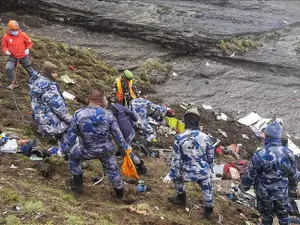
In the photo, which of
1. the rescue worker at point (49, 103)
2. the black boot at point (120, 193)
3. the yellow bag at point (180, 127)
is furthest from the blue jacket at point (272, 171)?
the yellow bag at point (180, 127)

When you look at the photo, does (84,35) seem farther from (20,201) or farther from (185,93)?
(20,201)

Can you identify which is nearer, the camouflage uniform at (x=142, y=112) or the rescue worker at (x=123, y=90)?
the camouflage uniform at (x=142, y=112)

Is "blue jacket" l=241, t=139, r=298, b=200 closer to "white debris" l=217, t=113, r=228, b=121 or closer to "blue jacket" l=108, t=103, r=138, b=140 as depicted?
"blue jacket" l=108, t=103, r=138, b=140

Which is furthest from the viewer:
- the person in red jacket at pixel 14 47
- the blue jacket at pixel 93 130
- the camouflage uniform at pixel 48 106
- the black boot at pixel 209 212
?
the person in red jacket at pixel 14 47

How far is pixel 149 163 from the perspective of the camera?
26.0 ft

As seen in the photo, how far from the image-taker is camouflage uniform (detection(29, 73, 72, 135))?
6270 mm

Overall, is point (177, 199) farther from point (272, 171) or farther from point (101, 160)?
point (272, 171)

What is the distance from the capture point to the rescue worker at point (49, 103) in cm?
627

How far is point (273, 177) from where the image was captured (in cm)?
527

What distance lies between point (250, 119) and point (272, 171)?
6634 millimetres

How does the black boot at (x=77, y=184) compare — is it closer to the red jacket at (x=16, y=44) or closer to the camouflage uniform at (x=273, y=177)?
the camouflage uniform at (x=273, y=177)

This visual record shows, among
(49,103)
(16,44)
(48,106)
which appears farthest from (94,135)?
(16,44)

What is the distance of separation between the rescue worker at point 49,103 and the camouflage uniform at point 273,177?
3.24 metres

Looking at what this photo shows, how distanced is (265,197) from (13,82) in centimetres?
652
